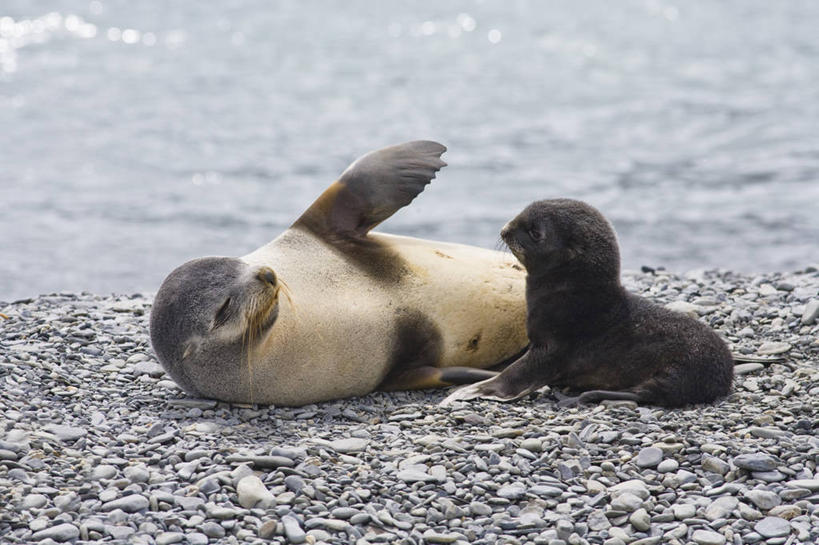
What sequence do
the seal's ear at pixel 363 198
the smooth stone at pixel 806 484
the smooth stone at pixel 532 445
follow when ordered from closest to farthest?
the smooth stone at pixel 806 484 < the smooth stone at pixel 532 445 < the seal's ear at pixel 363 198

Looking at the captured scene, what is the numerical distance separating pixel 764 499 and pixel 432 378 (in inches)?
71.2

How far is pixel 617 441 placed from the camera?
4.45 m

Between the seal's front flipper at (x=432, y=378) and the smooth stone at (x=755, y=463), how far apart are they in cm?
145

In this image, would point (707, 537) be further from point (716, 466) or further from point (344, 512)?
point (344, 512)

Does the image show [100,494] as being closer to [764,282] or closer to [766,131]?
[764,282]

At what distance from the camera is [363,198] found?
5691 mm

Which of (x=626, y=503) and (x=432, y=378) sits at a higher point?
(x=432, y=378)

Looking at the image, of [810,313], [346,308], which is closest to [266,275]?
[346,308]

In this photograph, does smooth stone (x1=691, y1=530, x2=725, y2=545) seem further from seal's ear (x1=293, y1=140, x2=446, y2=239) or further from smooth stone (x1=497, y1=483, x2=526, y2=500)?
seal's ear (x1=293, y1=140, x2=446, y2=239)

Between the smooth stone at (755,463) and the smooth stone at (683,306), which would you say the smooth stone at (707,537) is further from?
the smooth stone at (683,306)

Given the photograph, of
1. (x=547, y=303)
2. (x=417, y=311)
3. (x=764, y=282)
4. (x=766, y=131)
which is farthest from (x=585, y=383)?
(x=766, y=131)

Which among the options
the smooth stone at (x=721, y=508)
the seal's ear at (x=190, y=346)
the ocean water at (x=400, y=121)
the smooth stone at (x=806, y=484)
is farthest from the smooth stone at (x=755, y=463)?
the ocean water at (x=400, y=121)

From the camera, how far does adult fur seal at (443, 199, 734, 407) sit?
4977 mm

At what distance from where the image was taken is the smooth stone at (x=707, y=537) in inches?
147
